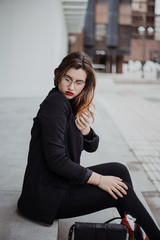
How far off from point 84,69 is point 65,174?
63 centimetres

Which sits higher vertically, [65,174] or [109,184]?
[65,174]

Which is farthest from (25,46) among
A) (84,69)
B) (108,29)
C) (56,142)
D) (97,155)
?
(108,29)

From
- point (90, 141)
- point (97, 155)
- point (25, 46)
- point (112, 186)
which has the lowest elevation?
point (97, 155)

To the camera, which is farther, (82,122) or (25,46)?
(25,46)

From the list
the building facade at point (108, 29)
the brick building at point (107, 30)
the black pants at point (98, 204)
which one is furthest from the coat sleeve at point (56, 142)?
the building facade at point (108, 29)

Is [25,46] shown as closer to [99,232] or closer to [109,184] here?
[109,184]

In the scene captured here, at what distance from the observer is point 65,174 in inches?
66.2

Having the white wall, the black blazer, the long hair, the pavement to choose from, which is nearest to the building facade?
the white wall

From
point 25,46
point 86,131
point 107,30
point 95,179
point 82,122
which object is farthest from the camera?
point 107,30

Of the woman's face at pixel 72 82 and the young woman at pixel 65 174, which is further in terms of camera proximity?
the woman's face at pixel 72 82

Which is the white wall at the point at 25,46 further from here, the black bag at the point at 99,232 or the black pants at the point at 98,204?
the black bag at the point at 99,232

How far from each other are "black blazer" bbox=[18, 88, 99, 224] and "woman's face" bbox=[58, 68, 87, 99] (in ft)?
0.18

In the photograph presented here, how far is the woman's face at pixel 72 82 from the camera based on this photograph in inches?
71.2

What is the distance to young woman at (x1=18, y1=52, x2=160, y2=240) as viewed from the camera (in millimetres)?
1676
